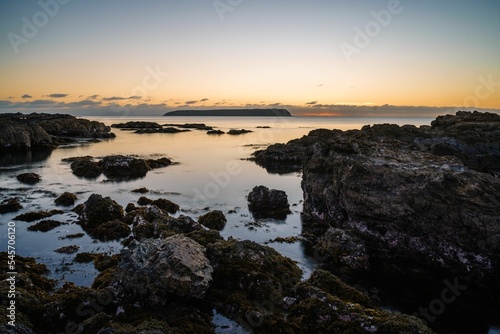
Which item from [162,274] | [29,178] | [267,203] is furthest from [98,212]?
[29,178]

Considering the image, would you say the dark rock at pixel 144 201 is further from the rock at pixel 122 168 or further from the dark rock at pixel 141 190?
the rock at pixel 122 168

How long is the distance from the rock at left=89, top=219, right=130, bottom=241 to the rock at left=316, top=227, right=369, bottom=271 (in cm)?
1162

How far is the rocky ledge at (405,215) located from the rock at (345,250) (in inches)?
1.8

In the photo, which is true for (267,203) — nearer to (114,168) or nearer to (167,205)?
(167,205)

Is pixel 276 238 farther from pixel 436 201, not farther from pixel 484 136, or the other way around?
pixel 484 136

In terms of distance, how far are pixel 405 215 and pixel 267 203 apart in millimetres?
11295

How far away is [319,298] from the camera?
35.3 ft

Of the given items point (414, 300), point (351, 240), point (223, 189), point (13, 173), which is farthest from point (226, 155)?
point (414, 300)

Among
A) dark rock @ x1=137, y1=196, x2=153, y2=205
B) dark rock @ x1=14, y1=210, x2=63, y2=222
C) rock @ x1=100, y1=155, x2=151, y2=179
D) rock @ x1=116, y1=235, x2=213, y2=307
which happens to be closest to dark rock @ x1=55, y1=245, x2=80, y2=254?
dark rock @ x1=14, y1=210, x2=63, y2=222

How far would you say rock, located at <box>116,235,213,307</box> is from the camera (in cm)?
1059

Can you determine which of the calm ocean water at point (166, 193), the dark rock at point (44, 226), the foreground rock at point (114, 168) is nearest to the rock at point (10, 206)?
the calm ocean water at point (166, 193)

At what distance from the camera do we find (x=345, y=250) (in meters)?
16.6

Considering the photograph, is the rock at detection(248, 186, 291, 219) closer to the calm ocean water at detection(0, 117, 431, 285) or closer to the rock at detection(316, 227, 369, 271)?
the calm ocean water at detection(0, 117, 431, 285)

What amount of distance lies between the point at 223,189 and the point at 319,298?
22.6 metres
